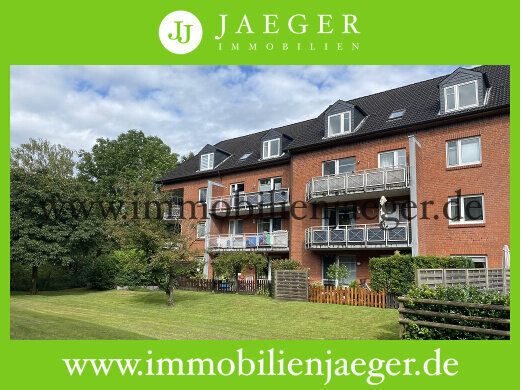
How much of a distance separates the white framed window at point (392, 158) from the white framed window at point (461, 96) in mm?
2984

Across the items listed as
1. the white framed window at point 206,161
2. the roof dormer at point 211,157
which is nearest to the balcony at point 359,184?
the roof dormer at point 211,157

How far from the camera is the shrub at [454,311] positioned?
7.81 metres

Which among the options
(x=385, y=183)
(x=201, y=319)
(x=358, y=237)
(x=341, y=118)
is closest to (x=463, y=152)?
(x=385, y=183)

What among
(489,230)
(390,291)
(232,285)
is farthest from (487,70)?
(232,285)

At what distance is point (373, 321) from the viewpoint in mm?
13586

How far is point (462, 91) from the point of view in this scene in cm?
1973

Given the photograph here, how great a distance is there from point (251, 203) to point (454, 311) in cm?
1929

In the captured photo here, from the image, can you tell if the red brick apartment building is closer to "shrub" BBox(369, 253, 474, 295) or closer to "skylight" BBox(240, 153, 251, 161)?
"skylight" BBox(240, 153, 251, 161)

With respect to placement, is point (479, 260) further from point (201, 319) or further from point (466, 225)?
point (201, 319)

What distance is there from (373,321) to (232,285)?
11.2 meters

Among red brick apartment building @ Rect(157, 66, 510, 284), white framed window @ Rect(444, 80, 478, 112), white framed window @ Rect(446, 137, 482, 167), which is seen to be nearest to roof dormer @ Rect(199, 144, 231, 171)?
red brick apartment building @ Rect(157, 66, 510, 284)

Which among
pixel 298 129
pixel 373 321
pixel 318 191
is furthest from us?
pixel 298 129

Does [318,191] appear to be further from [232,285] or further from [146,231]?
[146,231]

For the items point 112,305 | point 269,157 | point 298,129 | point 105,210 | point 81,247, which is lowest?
point 112,305
